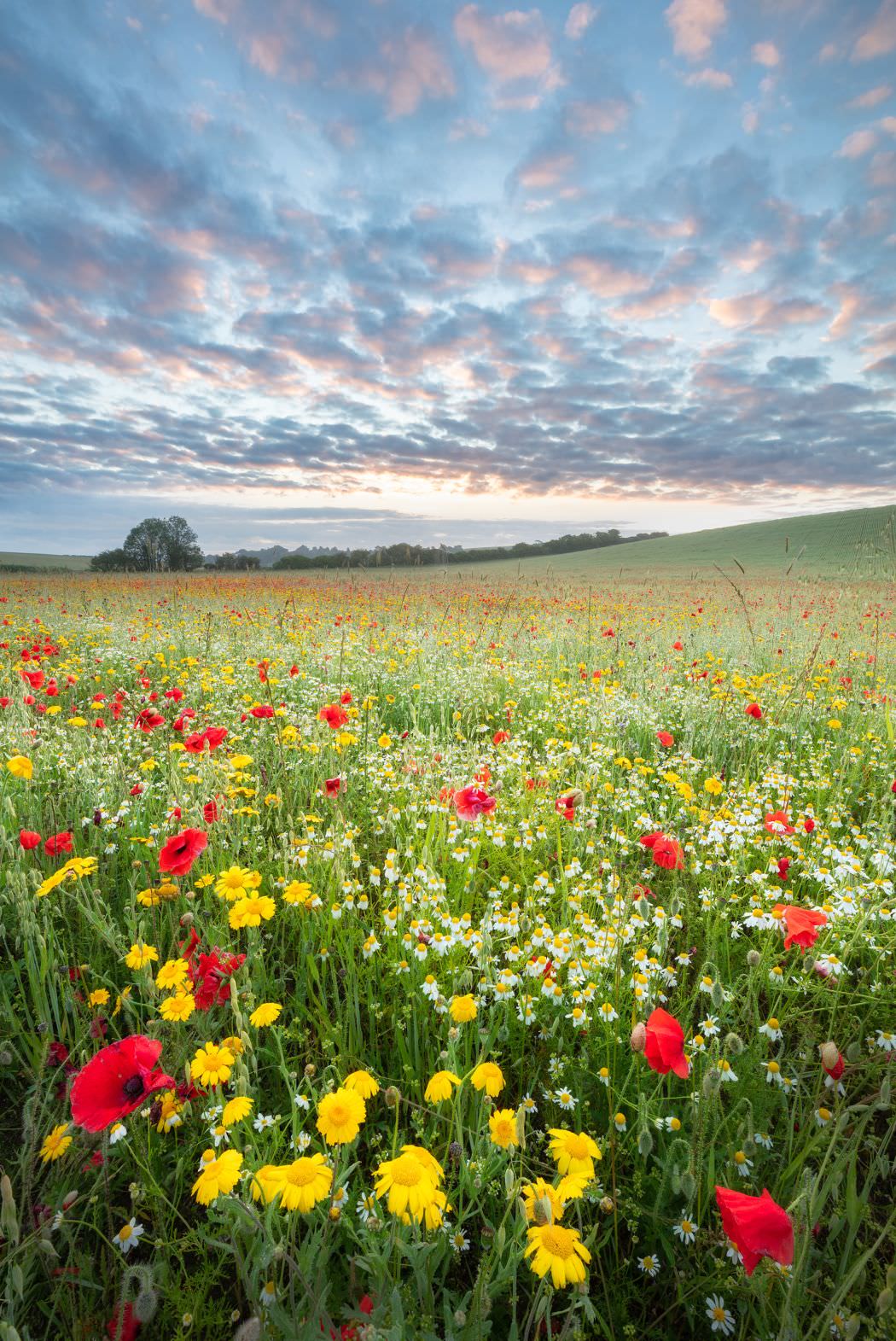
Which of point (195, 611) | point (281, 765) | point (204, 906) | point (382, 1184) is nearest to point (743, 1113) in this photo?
point (382, 1184)

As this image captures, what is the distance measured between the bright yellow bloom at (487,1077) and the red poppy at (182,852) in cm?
119

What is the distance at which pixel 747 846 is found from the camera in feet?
10.7

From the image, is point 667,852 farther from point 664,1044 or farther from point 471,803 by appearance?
point 664,1044

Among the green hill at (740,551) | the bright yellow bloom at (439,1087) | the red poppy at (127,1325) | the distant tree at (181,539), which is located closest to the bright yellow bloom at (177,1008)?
the red poppy at (127,1325)

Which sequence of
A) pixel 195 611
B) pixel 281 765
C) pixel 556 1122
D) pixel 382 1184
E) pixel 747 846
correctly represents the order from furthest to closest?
pixel 195 611, pixel 281 765, pixel 747 846, pixel 556 1122, pixel 382 1184

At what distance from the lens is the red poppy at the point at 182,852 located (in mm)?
2078

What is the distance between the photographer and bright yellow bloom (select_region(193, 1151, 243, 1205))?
4.34 feet

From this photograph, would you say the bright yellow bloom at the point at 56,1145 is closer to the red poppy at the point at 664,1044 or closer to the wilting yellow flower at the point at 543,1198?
the wilting yellow flower at the point at 543,1198

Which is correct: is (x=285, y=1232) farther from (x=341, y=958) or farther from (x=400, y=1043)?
(x=341, y=958)

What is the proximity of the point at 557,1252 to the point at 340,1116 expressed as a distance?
494 mm

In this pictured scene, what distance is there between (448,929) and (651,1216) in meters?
1.14

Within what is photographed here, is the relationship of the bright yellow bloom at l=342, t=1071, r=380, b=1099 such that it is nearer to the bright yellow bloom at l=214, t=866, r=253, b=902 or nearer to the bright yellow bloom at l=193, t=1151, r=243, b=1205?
the bright yellow bloom at l=193, t=1151, r=243, b=1205

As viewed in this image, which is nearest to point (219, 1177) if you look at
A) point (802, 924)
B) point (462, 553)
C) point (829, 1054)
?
point (829, 1054)

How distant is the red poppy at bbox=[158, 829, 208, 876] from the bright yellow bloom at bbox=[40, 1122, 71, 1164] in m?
0.72
